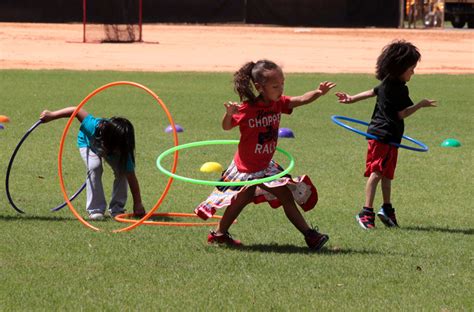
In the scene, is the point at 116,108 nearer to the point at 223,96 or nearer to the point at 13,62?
the point at 223,96

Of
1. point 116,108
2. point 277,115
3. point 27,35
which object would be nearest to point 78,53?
point 27,35

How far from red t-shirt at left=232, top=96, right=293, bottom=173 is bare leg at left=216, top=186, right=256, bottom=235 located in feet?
0.54

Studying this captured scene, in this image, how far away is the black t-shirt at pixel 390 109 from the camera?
8930mm

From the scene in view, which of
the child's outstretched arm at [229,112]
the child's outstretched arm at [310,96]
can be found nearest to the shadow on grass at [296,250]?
the child's outstretched arm at [229,112]

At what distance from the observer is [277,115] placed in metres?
7.70

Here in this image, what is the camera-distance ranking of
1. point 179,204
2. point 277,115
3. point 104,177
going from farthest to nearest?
point 104,177 → point 179,204 → point 277,115

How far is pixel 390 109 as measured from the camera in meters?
8.97

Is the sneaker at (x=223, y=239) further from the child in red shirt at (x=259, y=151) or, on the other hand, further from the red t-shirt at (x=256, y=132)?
the red t-shirt at (x=256, y=132)

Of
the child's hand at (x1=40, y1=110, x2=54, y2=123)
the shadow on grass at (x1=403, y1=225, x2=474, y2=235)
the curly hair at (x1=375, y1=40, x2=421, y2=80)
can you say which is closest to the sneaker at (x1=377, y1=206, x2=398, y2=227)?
the shadow on grass at (x1=403, y1=225, x2=474, y2=235)

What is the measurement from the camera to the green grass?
6195mm

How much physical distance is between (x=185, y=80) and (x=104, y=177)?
12376 millimetres

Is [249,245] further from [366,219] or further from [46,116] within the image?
[46,116]

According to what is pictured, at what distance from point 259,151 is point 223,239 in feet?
2.36

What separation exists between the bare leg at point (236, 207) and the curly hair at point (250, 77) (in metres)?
0.68
